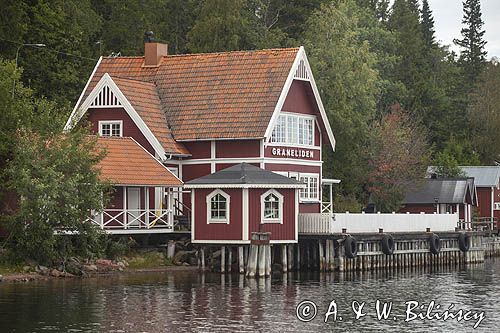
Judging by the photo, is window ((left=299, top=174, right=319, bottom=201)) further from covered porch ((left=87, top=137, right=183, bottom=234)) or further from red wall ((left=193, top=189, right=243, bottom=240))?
red wall ((left=193, top=189, right=243, bottom=240))

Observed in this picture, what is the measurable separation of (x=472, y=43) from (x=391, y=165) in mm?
66653

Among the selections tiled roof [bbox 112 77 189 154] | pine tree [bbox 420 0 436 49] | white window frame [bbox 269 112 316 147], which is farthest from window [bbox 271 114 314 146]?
pine tree [bbox 420 0 436 49]

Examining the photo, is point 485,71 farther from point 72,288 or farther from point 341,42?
point 72,288

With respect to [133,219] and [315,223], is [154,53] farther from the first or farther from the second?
[315,223]

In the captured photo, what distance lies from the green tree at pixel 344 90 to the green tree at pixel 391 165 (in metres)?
0.84

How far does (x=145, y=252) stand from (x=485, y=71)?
253 ft

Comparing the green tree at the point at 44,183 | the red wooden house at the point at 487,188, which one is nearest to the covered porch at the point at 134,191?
the green tree at the point at 44,183

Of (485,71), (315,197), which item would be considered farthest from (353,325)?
(485,71)

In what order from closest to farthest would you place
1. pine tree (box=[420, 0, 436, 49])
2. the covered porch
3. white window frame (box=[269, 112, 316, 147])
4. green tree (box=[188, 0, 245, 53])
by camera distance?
the covered porch
white window frame (box=[269, 112, 316, 147])
green tree (box=[188, 0, 245, 53])
pine tree (box=[420, 0, 436, 49])

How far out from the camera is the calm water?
1390 inches

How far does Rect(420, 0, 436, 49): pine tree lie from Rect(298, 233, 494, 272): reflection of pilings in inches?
2495

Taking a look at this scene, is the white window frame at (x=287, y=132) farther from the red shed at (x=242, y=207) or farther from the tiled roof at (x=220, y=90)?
the red shed at (x=242, y=207)

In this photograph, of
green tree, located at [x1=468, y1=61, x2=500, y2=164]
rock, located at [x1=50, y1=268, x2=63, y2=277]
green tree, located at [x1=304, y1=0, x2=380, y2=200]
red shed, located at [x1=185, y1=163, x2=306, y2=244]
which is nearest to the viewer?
rock, located at [x1=50, y1=268, x2=63, y2=277]

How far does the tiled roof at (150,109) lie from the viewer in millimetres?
58375
